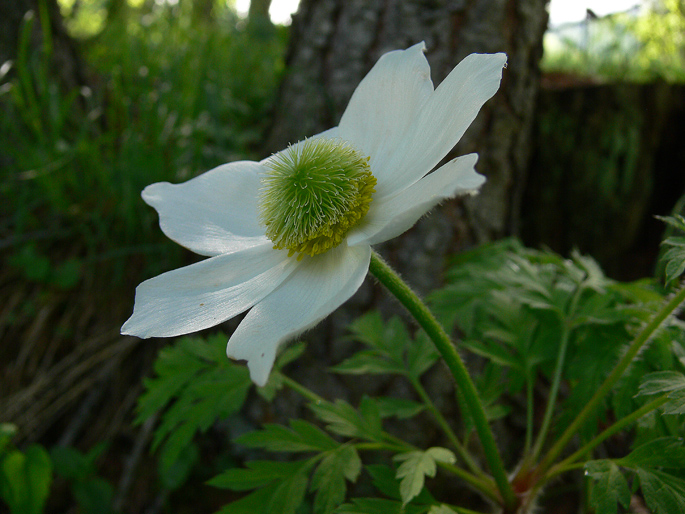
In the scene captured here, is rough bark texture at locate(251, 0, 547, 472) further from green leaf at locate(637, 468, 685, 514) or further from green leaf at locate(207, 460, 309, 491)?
green leaf at locate(637, 468, 685, 514)

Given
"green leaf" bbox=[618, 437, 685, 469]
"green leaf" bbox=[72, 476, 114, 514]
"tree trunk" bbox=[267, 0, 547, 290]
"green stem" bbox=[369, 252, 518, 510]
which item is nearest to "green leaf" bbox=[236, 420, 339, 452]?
"green stem" bbox=[369, 252, 518, 510]

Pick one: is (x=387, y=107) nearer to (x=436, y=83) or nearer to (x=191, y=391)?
(x=191, y=391)

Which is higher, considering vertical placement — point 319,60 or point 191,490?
point 319,60

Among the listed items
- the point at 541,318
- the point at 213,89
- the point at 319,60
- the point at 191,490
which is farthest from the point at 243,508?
the point at 213,89

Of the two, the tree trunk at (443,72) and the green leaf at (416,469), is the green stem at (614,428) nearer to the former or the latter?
the green leaf at (416,469)

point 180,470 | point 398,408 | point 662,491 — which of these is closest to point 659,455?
point 662,491

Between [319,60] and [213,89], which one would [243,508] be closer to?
Answer: [319,60]
